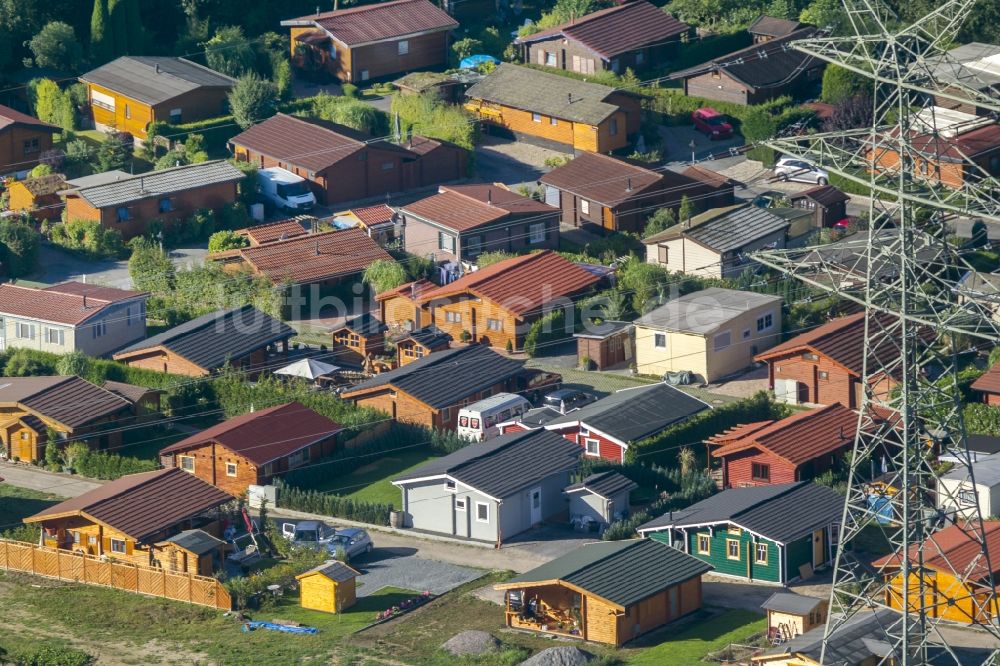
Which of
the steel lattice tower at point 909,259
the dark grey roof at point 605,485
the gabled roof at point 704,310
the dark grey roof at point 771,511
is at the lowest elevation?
the dark grey roof at point 605,485

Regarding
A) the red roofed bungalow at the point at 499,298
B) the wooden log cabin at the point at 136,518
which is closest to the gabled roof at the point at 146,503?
the wooden log cabin at the point at 136,518

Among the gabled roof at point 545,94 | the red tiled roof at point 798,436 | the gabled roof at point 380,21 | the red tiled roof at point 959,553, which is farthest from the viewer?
the gabled roof at point 380,21

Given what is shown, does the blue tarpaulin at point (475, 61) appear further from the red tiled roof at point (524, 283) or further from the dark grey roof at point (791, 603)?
the dark grey roof at point (791, 603)

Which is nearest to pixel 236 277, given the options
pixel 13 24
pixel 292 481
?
pixel 292 481

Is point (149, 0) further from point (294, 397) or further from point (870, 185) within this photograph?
point (870, 185)

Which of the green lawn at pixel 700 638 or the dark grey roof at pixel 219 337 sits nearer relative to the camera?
the green lawn at pixel 700 638

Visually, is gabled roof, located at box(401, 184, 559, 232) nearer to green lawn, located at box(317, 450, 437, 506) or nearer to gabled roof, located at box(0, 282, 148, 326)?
gabled roof, located at box(0, 282, 148, 326)

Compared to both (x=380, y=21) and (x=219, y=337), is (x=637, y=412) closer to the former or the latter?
(x=219, y=337)
